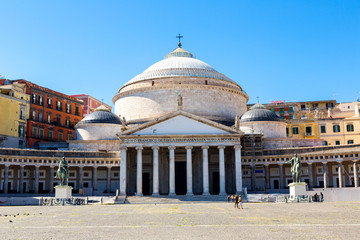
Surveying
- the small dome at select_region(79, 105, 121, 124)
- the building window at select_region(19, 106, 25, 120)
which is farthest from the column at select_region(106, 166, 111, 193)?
the building window at select_region(19, 106, 25, 120)

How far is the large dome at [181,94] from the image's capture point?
65188 mm

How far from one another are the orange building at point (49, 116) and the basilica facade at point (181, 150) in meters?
9.06

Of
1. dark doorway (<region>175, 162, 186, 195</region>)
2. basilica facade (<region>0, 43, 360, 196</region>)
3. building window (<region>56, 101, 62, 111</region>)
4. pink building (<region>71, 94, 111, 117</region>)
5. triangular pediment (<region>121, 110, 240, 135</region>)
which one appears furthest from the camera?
pink building (<region>71, 94, 111, 117</region>)

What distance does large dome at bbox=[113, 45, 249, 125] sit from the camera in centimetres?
6519

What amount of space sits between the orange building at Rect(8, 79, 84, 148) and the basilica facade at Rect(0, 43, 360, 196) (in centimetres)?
906

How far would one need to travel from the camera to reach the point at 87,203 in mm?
46219

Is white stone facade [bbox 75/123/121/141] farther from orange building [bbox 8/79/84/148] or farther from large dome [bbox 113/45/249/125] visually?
orange building [bbox 8/79/84/148]

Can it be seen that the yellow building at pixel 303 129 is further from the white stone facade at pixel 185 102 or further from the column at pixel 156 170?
the column at pixel 156 170

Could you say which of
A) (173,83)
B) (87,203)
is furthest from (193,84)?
(87,203)

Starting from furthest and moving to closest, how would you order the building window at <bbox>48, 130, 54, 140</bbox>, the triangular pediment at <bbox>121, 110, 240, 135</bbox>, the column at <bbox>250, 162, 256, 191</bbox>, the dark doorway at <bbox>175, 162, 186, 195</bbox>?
the building window at <bbox>48, 130, 54, 140</bbox>
the dark doorway at <bbox>175, 162, 186, 195</bbox>
the column at <bbox>250, 162, 256, 191</bbox>
the triangular pediment at <bbox>121, 110, 240, 135</bbox>

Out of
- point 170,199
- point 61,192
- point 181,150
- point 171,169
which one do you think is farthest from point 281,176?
point 61,192

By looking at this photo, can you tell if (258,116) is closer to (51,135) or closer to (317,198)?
(317,198)

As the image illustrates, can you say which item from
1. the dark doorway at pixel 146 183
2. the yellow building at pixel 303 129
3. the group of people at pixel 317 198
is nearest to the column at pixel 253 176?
the dark doorway at pixel 146 183

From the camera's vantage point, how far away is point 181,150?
194 ft
